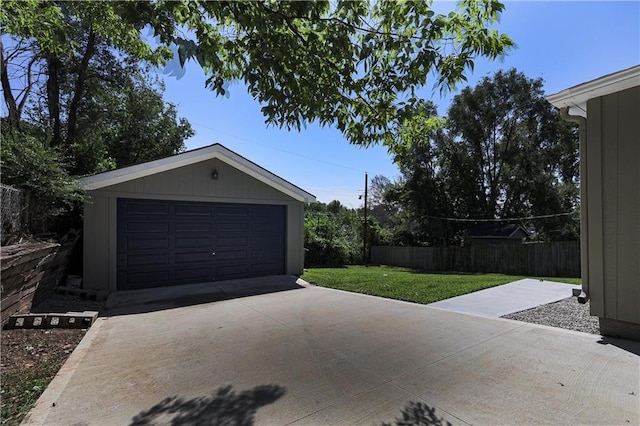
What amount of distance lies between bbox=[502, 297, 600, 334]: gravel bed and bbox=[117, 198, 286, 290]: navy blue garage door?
22.4 ft

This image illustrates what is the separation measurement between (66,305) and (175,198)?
3445mm

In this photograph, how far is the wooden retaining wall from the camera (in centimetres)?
418

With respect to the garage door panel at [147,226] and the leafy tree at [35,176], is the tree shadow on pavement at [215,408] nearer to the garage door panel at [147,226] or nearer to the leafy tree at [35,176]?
the leafy tree at [35,176]

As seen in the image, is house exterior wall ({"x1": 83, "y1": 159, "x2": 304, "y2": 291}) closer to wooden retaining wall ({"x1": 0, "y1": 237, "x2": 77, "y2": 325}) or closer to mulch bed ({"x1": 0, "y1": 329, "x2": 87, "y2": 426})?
wooden retaining wall ({"x1": 0, "y1": 237, "x2": 77, "y2": 325})

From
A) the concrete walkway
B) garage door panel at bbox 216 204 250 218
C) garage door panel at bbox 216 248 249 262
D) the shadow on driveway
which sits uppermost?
garage door panel at bbox 216 204 250 218

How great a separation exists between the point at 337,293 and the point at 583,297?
179 inches

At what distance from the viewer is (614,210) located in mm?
4410

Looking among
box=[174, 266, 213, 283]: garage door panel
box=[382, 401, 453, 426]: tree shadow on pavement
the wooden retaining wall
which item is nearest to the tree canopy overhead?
box=[382, 401, 453, 426]: tree shadow on pavement

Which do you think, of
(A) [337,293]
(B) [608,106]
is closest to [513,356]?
(B) [608,106]

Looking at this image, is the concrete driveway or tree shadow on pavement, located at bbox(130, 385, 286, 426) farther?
the concrete driveway

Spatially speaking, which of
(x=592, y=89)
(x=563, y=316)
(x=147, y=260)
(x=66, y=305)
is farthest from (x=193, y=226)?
(x=592, y=89)

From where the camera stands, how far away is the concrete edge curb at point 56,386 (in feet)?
8.30

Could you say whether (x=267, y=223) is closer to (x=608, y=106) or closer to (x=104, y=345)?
(x=104, y=345)

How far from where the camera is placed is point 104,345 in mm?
4250
